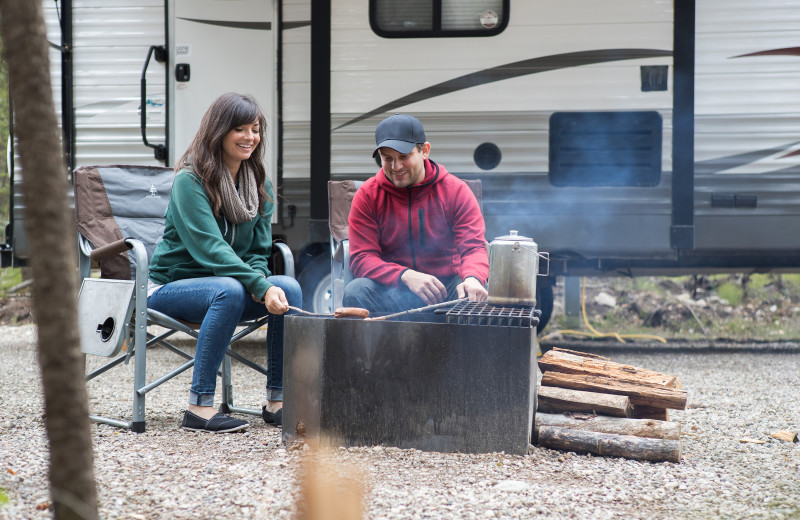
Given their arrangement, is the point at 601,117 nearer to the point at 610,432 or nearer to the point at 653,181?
the point at 653,181

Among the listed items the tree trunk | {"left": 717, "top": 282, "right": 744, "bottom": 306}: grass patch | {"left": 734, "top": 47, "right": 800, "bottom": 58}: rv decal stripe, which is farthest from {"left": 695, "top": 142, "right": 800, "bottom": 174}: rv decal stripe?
the tree trunk

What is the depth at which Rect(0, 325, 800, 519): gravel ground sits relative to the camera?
1.96 m

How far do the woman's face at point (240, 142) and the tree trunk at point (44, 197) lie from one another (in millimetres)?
2040

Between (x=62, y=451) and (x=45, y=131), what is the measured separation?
0.39 m

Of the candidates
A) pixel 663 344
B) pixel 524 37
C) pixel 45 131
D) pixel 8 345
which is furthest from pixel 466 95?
pixel 45 131

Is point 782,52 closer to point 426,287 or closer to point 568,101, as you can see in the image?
point 568,101

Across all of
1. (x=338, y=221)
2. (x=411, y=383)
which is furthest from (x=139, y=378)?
(x=338, y=221)

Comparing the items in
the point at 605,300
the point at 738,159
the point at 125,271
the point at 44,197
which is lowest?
the point at 605,300

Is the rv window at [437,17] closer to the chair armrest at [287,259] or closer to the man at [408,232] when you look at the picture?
the man at [408,232]

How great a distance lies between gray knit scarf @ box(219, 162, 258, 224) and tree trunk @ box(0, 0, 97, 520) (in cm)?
202

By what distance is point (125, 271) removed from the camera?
3217mm

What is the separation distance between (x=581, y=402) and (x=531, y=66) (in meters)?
2.50

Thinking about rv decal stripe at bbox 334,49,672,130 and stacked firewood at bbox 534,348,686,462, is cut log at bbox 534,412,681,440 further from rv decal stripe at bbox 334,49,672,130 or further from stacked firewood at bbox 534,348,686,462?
rv decal stripe at bbox 334,49,672,130

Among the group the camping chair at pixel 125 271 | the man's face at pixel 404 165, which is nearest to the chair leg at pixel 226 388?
the camping chair at pixel 125 271
